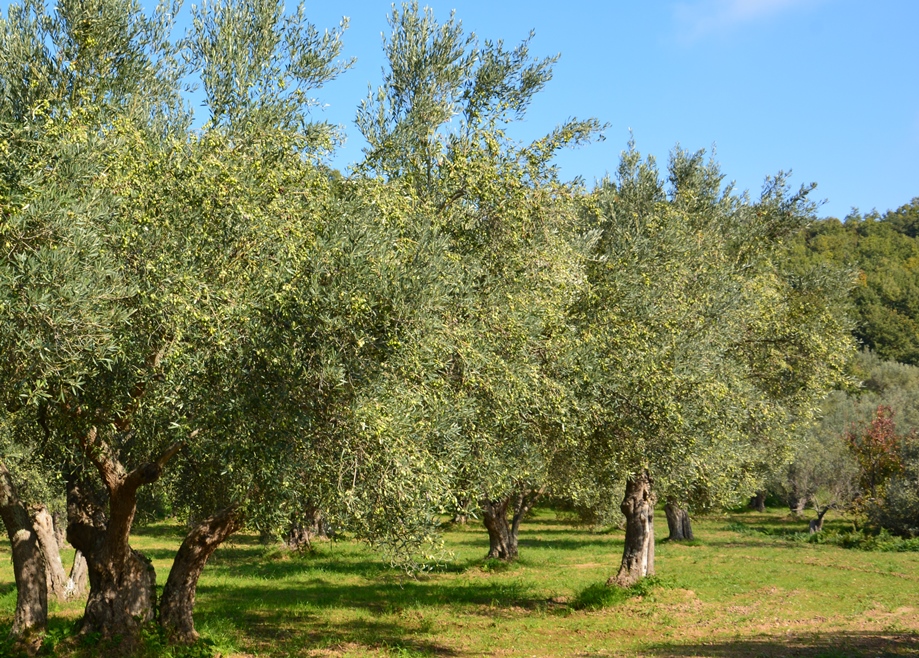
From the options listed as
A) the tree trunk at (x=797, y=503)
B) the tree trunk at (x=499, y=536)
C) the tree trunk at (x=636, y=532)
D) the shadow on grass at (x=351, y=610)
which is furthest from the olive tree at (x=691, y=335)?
the tree trunk at (x=797, y=503)

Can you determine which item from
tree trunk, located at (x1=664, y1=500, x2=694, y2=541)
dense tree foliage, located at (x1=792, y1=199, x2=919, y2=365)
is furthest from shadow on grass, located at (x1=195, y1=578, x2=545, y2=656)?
dense tree foliage, located at (x1=792, y1=199, x2=919, y2=365)

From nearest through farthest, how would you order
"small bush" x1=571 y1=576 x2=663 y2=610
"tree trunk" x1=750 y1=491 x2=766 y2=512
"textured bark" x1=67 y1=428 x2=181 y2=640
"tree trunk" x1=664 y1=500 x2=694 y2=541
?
"textured bark" x1=67 y1=428 x2=181 y2=640, "small bush" x1=571 y1=576 x2=663 y2=610, "tree trunk" x1=664 y1=500 x2=694 y2=541, "tree trunk" x1=750 y1=491 x2=766 y2=512

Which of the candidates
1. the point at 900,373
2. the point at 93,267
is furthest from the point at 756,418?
the point at 900,373

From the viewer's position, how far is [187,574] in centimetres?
1602

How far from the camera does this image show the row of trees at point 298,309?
34.1ft

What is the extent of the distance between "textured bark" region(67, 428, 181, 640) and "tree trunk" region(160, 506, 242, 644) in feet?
1.02

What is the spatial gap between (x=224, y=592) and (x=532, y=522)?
138 feet

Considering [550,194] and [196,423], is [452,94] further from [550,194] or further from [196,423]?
[196,423]

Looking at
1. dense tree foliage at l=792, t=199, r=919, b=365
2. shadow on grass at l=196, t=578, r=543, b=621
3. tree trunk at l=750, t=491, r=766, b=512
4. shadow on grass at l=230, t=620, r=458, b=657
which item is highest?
dense tree foliage at l=792, t=199, r=919, b=365

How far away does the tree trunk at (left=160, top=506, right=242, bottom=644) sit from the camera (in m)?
15.8

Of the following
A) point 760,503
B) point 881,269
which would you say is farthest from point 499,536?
point 881,269

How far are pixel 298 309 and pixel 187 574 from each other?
25.9 ft

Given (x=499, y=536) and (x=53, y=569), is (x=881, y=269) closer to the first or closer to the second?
(x=499, y=536)

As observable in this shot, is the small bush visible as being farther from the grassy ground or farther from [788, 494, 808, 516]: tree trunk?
[788, 494, 808, 516]: tree trunk
